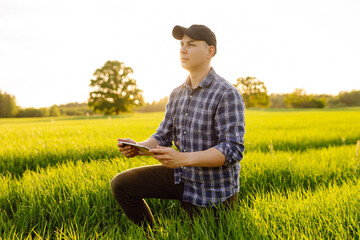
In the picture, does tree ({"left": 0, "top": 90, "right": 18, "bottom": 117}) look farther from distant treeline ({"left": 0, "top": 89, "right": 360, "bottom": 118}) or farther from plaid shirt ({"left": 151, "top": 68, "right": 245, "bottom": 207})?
plaid shirt ({"left": 151, "top": 68, "right": 245, "bottom": 207})

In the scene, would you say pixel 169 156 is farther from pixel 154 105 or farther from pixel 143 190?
pixel 154 105

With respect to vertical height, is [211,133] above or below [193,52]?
below

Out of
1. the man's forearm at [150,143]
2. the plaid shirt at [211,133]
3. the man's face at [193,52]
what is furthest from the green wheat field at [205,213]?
the man's face at [193,52]

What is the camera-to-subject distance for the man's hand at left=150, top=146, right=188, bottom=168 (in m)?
1.91

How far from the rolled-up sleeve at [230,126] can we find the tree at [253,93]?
81.3 meters

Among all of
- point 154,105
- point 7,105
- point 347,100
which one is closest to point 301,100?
point 347,100

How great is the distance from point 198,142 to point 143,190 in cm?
70

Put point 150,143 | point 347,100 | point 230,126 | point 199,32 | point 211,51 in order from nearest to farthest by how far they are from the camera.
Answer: point 230,126
point 199,32
point 211,51
point 150,143
point 347,100

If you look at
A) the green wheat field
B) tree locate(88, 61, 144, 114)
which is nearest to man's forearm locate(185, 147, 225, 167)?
the green wheat field

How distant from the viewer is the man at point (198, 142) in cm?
217

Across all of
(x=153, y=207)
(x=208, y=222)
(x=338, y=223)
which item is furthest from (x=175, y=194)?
(x=338, y=223)

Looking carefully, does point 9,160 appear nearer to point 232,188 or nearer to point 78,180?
point 78,180

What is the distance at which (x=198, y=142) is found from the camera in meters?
2.34

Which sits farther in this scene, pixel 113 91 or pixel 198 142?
pixel 113 91
